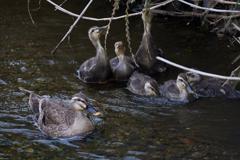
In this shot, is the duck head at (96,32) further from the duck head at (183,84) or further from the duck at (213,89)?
the duck at (213,89)

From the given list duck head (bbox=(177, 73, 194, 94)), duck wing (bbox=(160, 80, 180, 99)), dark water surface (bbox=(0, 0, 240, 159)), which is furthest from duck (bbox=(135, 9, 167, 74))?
duck head (bbox=(177, 73, 194, 94))

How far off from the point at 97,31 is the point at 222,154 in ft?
13.9

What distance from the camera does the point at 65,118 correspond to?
20.5 ft

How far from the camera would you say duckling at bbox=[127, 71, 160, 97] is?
24.7 feet

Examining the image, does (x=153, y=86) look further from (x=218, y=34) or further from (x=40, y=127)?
(x=218, y=34)

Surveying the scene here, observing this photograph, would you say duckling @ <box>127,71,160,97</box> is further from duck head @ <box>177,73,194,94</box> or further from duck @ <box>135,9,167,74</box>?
duck @ <box>135,9,167,74</box>

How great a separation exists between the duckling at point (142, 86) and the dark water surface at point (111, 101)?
15cm

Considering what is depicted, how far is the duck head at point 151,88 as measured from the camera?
749 cm

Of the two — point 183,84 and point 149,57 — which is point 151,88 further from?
point 149,57

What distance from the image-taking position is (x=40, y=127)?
20.4 feet

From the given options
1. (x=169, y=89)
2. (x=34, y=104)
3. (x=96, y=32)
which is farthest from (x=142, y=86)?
(x=34, y=104)

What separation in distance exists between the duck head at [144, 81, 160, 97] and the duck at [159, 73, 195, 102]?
0.17 meters

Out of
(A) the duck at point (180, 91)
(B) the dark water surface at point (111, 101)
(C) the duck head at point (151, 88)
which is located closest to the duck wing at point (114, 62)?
(B) the dark water surface at point (111, 101)

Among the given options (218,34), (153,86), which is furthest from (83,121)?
(218,34)
